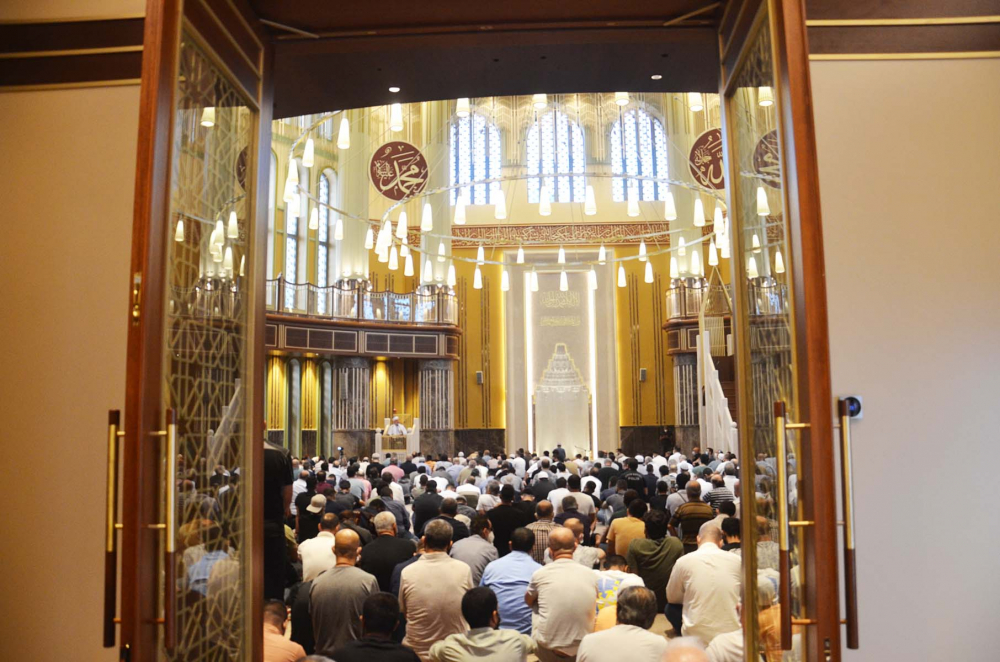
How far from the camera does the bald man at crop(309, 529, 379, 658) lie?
4.32m

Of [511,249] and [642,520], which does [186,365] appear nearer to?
[642,520]

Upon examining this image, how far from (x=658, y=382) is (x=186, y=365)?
18436mm

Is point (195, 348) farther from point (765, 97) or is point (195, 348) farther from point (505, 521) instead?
point (505, 521)

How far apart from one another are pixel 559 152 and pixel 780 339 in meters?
18.5

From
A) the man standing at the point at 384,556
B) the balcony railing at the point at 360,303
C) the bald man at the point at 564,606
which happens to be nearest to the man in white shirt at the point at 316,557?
the man standing at the point at 384,556

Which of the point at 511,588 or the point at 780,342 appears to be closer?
the point at 780,342

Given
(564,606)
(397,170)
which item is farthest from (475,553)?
(397,170)

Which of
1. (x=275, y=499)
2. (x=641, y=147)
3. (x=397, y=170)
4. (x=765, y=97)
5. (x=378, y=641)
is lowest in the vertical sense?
(x=378, y=641)

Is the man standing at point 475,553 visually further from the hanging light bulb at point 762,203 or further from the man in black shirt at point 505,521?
the hanging light bulb at point 762,203

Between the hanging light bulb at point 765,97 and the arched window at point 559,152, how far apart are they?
695 inches

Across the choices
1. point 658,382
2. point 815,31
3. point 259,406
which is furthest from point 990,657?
point 658,382

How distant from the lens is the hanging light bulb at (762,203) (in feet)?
10.2

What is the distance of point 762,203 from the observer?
3170 mm

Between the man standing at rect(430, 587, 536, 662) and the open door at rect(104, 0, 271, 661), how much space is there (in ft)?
2.53
